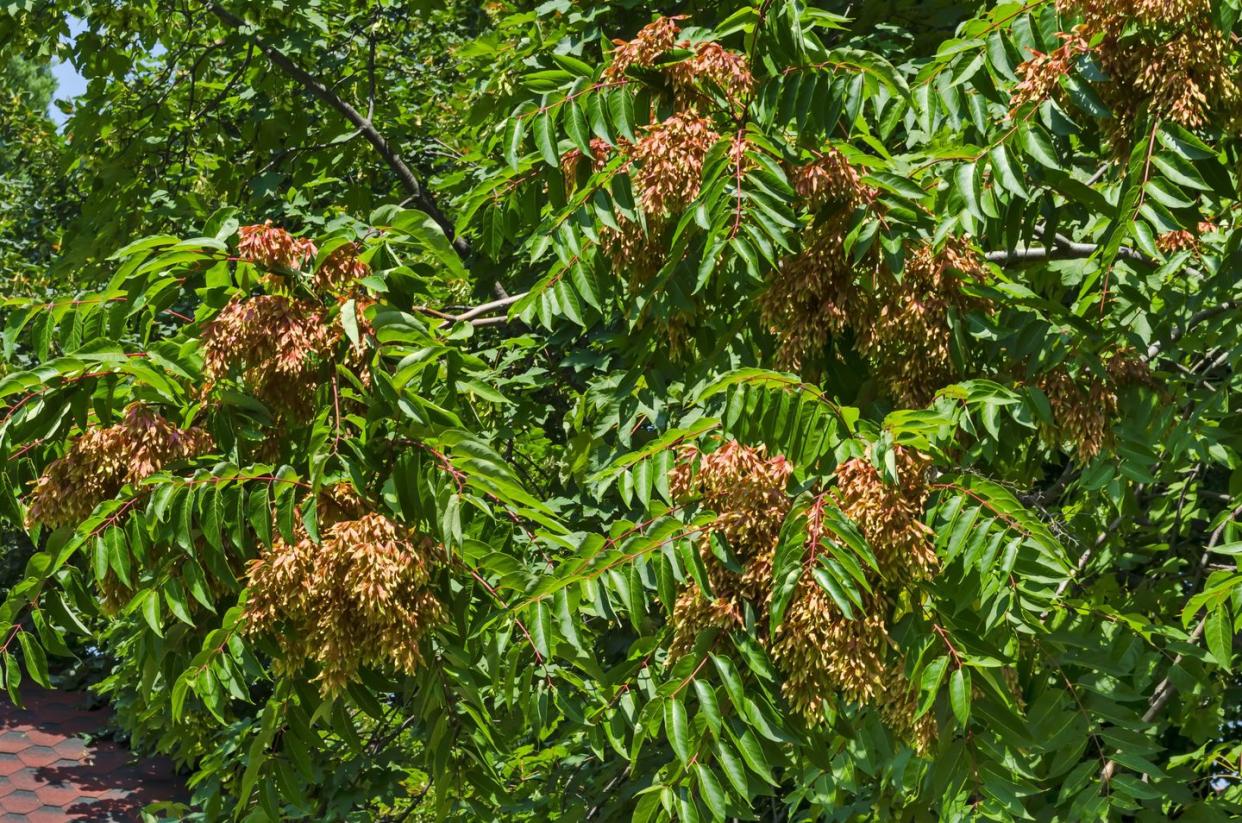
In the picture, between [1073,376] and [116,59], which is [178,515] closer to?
[1073,376]

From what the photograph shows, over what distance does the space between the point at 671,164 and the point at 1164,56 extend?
1.01 metres

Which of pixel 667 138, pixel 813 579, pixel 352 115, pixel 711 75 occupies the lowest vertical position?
pixel 813 579

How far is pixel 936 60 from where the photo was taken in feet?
10.8

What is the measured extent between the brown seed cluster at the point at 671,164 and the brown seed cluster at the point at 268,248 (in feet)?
2.50

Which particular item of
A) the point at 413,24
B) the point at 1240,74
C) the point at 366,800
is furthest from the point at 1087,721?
the point at 413,24

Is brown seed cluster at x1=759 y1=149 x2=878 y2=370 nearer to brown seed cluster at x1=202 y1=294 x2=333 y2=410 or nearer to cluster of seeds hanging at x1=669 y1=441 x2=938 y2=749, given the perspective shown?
cluster of seeds hanging at x1=669 y1=441 x2=938 y2=749

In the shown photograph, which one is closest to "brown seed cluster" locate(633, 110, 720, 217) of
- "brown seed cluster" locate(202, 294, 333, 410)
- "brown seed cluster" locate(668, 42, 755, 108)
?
"brown seed cluster" locate(668, 42, 755, 108)

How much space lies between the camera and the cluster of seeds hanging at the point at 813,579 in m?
2.51

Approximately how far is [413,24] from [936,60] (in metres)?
7.07

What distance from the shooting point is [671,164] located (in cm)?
290

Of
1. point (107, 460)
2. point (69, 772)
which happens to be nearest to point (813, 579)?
point (107, 460)

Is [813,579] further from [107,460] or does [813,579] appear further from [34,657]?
[34,657]

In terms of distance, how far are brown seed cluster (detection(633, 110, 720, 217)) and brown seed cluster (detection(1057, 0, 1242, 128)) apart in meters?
0.82

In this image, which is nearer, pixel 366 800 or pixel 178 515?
pixel 178 515
